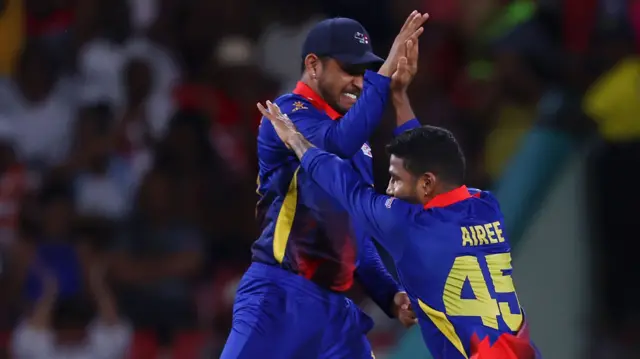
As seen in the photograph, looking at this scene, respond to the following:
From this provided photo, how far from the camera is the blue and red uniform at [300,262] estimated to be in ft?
16.7

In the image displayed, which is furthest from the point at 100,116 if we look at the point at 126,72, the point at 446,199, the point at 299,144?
the point at 446,199

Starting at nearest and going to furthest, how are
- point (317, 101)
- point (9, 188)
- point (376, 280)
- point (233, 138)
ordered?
point (317, 101), point (376, 280), point (9, 188), point (233, 138)

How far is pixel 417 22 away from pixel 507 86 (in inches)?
143

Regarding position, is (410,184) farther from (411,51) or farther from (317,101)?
(317,101)

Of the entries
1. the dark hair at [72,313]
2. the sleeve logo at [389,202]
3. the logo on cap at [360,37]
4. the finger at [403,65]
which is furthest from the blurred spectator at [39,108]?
the sleeve logo at [389,202]

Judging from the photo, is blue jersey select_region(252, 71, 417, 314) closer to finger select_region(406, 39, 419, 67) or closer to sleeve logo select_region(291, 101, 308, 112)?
sleeve logo select_region(291, 101, 308, 112)

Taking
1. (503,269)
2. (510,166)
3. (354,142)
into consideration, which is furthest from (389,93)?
(510,166)

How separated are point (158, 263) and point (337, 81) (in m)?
3.42

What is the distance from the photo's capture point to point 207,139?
8906 mm

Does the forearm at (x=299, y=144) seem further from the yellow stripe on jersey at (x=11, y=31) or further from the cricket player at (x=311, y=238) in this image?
the yellow stripe on jersey at (x=11, y=31)

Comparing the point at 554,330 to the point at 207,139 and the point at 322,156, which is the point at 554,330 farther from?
the point at 322,156

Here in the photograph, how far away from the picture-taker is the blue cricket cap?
5.16m

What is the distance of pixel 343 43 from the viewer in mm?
5168

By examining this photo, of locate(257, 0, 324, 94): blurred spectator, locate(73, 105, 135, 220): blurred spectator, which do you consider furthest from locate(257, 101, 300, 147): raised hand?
locate(257, 0, 324, 94): blurred spectator
